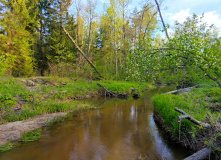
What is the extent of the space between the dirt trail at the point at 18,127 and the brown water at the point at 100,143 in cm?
52

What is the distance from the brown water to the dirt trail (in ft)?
1.72

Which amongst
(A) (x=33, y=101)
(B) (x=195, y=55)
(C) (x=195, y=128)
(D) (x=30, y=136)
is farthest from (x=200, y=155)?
(A) (x=33, y=101)

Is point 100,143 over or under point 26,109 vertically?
under

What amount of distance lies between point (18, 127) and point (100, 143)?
10.8ft

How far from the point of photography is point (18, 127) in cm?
546

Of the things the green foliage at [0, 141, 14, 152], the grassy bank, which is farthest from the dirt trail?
the grassy bank

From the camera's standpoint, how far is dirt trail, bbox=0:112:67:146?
4797mm

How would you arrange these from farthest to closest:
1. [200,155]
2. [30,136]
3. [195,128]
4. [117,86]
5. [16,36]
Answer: [16,36]
[117,86]
[30,136]
[195,128]
[200,155]

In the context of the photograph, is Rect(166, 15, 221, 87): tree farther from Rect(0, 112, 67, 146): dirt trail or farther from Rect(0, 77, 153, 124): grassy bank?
Rect(0, 112, 67, 146): dirt trail

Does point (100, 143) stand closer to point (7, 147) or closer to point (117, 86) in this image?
point (7, 147)

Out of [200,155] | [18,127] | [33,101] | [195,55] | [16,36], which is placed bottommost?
[18,127]

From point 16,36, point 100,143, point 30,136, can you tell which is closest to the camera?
point 100,143

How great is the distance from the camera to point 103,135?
5.46m

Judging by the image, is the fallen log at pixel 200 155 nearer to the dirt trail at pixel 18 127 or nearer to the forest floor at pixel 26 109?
the forest floor at pixel 26 109
